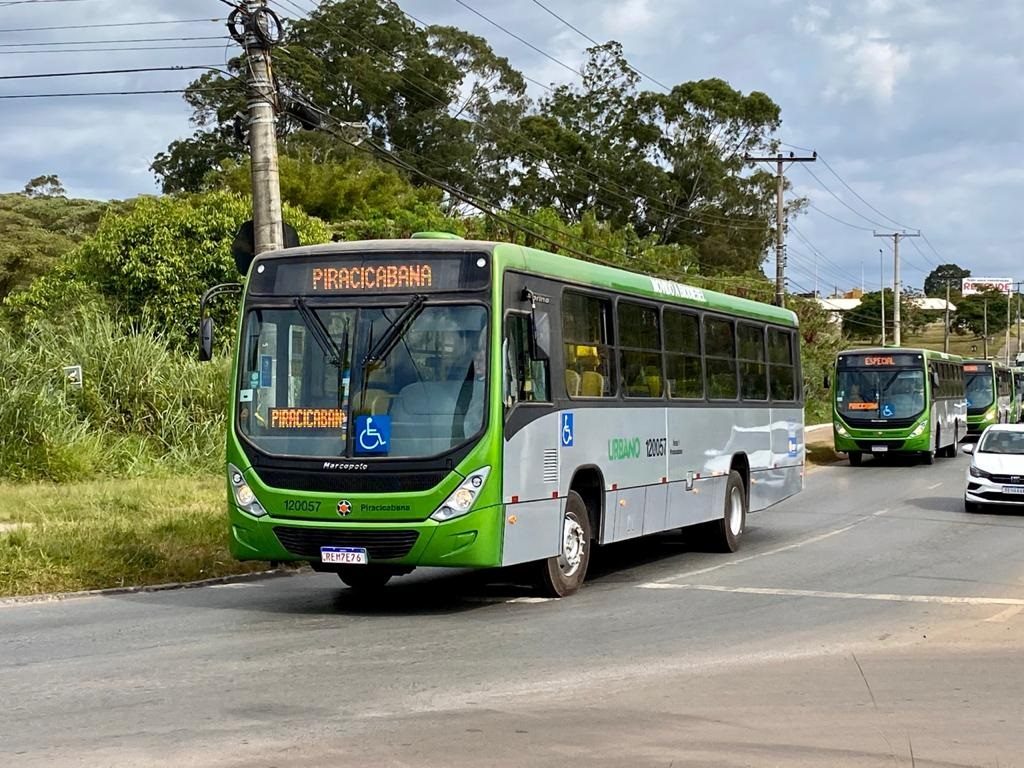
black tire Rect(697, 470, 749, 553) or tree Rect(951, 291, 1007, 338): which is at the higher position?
tree Rect(951, 291, 1007, 338)

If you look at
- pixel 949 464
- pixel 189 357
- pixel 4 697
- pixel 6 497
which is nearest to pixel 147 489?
pixel 6 497

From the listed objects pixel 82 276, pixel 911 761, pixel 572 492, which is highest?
pixel 82 276

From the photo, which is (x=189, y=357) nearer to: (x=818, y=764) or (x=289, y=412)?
(x=289, y=412)

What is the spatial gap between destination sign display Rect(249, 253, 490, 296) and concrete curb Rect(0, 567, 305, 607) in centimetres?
339

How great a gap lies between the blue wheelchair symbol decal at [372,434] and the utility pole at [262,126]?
575cm

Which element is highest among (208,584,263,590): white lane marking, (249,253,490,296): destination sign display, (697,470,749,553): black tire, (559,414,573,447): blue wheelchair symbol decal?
(249,253,490,296): destination sign display

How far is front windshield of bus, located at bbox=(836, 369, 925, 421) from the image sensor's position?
36312 mm

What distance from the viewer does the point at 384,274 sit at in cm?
1176

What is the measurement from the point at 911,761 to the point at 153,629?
623 cm

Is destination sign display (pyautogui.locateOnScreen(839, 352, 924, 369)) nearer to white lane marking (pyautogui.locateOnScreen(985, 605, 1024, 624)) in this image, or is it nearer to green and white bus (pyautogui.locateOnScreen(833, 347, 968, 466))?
green and white bus (pyautogui.locateOnScreen(833, 347, 968, 466))

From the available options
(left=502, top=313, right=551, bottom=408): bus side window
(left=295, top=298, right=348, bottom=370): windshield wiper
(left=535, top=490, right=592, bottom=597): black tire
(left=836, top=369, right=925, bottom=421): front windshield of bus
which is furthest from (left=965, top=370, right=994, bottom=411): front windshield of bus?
(left=295, top=298, right=348, bottom=370): windshield wiper

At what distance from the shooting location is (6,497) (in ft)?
63.5

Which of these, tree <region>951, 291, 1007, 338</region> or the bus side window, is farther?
tree <region>951, 291, 1007, 338</region>

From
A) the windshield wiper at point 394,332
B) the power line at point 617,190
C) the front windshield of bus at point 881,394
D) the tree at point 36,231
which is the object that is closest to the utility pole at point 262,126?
the windshield wiper at point 394,332
